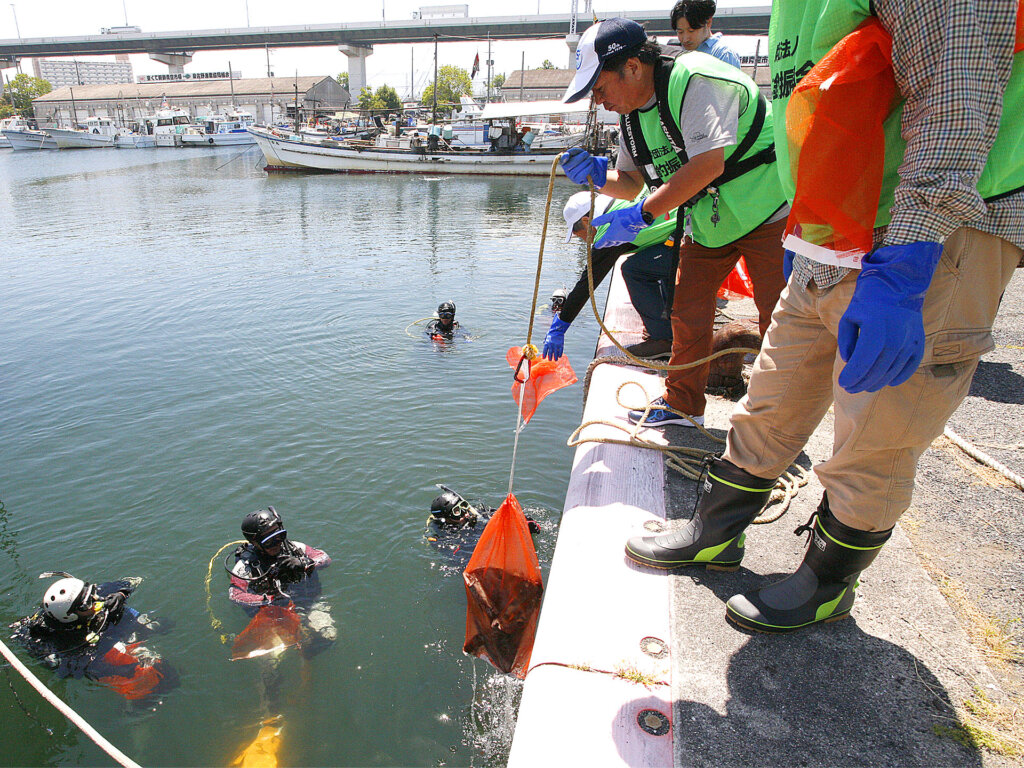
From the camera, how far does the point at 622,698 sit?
1.71 m

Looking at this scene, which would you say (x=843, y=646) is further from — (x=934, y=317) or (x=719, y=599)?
(x=934, y=317)

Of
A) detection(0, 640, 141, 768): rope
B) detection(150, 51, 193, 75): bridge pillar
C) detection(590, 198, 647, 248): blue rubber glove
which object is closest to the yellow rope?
detection(0, 640, 141, 768): rope

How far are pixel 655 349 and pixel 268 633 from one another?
3386mm

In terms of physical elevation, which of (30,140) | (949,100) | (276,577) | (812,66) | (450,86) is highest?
(450,86)

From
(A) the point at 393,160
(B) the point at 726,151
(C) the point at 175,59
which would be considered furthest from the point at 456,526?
Result: (C) the point at 175,59

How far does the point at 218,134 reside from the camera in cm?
6425

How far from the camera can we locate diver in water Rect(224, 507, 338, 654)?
379 cm

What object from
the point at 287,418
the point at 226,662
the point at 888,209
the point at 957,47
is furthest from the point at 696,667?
the point at 287,418

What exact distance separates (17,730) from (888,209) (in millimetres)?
4654

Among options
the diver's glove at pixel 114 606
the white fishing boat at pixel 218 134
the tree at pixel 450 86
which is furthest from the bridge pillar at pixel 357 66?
→ the diver's glove at pixel 114 606

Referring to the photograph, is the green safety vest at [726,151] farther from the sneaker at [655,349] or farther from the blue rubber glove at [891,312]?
the sneaker at [655,349]

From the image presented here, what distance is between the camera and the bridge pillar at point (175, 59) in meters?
99.4

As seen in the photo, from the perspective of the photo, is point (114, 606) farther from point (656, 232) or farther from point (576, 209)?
point (656, 232)

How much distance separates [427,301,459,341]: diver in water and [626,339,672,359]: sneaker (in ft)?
13.5
